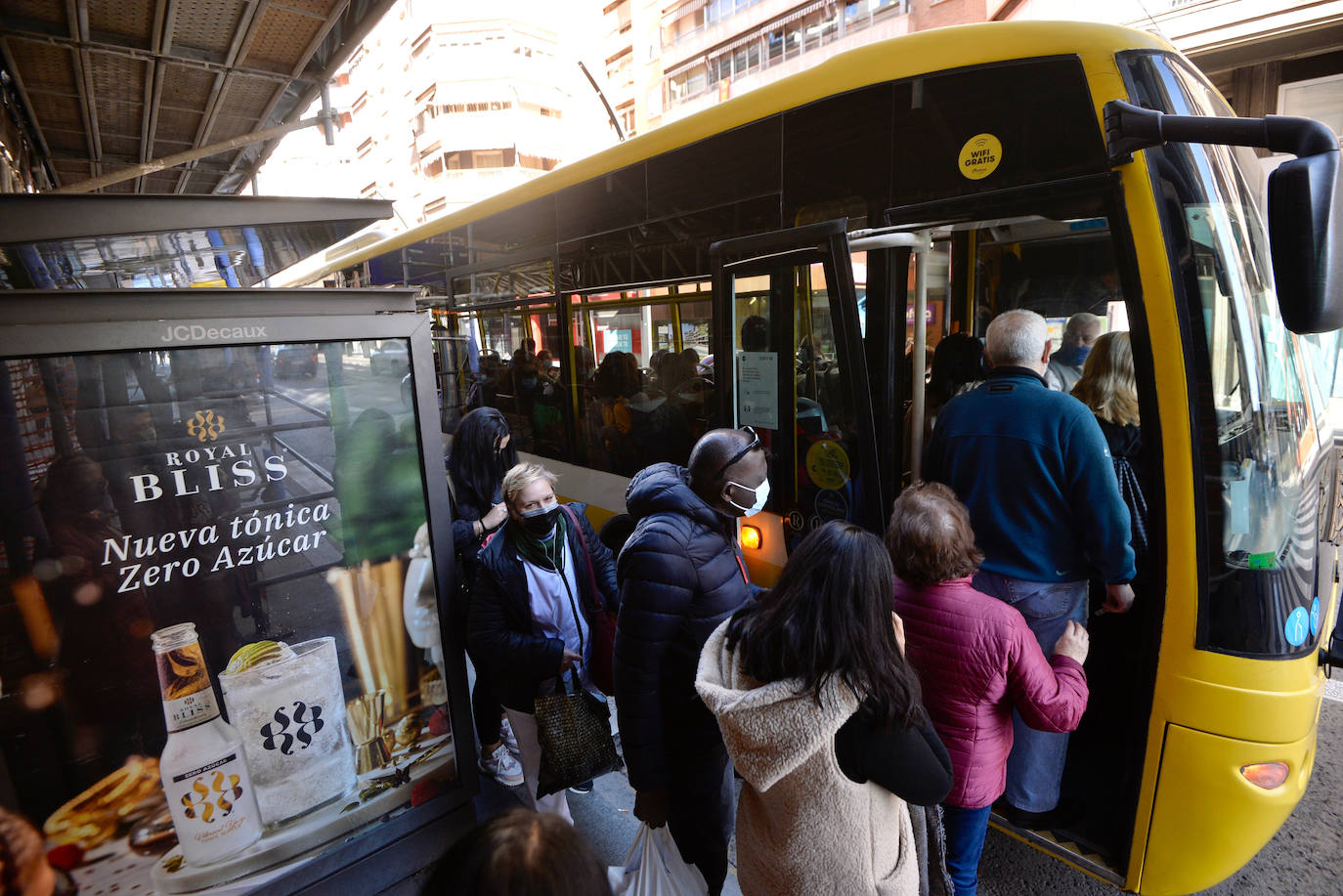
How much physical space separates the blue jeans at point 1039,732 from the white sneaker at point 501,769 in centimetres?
229

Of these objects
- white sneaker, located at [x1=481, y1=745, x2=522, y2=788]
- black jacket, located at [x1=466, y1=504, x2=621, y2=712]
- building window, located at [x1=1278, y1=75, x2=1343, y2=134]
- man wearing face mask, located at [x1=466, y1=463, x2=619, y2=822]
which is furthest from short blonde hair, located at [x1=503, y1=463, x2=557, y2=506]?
building window, located at [x1=1278, y1=75, x2=1343, y2=134]

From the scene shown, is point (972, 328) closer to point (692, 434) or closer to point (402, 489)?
point (692, 434)

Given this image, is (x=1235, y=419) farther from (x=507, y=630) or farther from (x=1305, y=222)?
(x=507, y=630)

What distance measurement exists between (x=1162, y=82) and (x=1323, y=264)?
0.98 metres

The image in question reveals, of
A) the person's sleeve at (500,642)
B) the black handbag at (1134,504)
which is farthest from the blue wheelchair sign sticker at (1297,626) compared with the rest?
the person's sleeve at (500,642)

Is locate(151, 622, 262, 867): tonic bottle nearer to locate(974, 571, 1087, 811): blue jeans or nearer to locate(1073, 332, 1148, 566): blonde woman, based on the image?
locate(974, 571, 1087, 811): blue jeans

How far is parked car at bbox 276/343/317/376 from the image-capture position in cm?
215

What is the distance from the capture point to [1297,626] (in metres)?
2.25

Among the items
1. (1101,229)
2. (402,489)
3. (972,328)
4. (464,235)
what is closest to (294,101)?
(464,235)

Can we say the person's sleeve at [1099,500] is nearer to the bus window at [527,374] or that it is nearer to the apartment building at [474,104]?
the bus window at [527,374]

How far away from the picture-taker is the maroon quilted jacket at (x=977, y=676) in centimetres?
200

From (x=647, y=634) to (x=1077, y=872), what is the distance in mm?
2319

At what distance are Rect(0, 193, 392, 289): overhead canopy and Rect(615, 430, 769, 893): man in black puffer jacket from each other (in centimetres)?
150

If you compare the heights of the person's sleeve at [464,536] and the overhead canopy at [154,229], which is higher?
the overhead canopy at [154,229]
